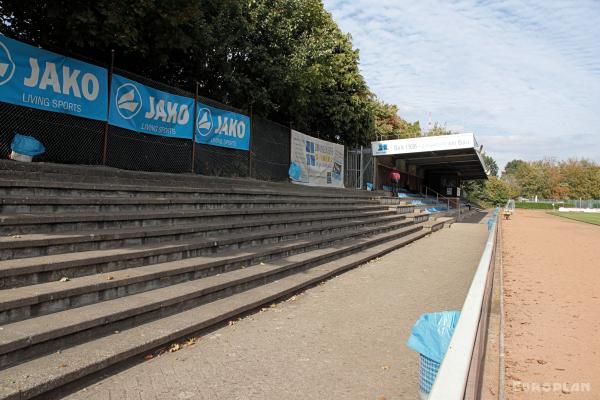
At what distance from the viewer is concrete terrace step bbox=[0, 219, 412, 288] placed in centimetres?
413

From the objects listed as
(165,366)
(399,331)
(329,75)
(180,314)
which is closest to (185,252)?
(180,314)

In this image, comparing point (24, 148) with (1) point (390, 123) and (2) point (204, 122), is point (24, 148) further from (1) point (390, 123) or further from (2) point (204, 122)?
(1) point (390, 123)

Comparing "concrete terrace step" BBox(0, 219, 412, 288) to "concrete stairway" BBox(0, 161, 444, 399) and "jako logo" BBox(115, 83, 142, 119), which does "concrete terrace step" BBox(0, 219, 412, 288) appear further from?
"jako logo" BBox(115, 83, 142, 119)

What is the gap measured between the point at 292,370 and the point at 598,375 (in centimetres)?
277

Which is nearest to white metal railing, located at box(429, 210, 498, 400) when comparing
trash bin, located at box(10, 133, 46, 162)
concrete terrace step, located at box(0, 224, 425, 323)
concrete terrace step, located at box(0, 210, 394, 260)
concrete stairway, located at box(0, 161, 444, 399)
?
concrete stairway, located at box(0, 161, 444, 399)

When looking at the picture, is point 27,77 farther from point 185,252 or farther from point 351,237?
point 351,237

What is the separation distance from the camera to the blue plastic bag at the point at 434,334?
3020mm

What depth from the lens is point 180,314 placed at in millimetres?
4852

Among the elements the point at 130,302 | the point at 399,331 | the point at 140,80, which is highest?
the point at 140,80

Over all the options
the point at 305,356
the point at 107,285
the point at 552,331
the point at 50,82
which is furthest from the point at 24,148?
the point at 552,331

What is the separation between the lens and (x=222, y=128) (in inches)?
474

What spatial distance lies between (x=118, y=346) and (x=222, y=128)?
8854mm

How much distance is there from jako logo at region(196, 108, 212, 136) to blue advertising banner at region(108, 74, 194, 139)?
12.3 inches

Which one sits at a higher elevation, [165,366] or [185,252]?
[185,252]
